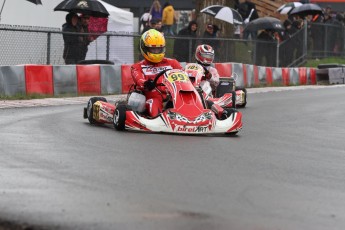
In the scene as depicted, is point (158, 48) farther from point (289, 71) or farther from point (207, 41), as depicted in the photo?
point (289, 71)

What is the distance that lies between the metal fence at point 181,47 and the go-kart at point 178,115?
647cm

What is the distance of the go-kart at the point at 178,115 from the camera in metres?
10.8

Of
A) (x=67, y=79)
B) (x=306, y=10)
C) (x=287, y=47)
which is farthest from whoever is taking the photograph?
(x=306, y=10)

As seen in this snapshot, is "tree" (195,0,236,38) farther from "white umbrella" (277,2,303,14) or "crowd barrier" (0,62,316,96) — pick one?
"crowd barrier" (0,62,316,96)

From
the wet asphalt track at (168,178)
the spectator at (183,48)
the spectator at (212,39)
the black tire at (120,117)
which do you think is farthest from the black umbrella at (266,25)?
the black tire at (120,117)

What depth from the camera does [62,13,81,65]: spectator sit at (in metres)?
18.8

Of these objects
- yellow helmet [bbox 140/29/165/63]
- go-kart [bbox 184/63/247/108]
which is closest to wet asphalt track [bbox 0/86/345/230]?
yellow helmet [bbox 140/29/165/63]

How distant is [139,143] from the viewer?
9.78 m

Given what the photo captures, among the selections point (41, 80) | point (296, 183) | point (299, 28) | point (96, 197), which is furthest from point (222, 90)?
point (299, 28)

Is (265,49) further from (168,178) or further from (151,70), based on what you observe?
(168,178)

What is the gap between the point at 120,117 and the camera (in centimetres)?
1120

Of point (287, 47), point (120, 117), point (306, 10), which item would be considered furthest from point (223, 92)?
point (306, 10)

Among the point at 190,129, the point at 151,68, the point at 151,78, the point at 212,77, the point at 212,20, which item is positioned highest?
the point at 212,20

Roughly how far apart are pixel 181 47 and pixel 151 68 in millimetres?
10047
